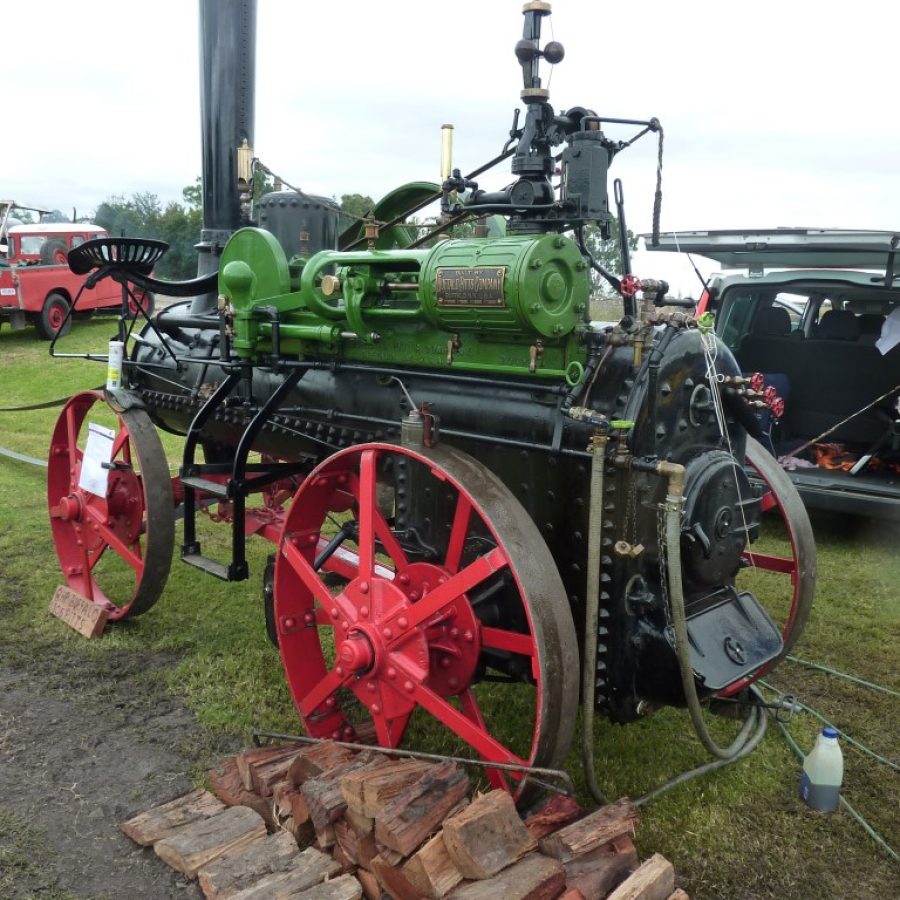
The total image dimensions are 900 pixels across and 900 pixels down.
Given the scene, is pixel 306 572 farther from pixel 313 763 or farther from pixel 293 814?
pixel 293 814

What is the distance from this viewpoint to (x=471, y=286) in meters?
2.39

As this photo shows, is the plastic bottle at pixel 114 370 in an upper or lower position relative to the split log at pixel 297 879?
upper

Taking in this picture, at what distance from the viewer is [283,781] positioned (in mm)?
2643

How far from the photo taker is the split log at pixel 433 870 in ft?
7.02

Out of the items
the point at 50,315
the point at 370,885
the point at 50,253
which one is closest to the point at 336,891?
the point at 370,885

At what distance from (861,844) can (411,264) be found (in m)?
2.15

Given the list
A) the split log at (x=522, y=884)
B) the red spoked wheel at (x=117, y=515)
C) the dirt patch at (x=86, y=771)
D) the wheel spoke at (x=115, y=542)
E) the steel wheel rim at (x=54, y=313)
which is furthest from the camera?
the steel wheel rim at (x=54, y=313)

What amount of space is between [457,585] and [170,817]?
1.14 m

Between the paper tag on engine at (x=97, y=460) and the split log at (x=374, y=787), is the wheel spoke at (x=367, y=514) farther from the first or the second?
the paper tag on engine at (x=97, y=460)

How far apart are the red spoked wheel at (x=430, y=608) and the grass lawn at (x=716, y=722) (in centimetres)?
37

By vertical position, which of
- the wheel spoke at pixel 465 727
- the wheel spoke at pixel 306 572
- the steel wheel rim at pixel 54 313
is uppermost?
the steel wheel rim at pixel 54 313

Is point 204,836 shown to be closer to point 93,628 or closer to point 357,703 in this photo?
point 357,703

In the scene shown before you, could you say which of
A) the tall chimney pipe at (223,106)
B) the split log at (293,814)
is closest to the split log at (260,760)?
the split log at (293,814)

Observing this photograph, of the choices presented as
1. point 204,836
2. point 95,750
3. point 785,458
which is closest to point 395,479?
point 204,836
